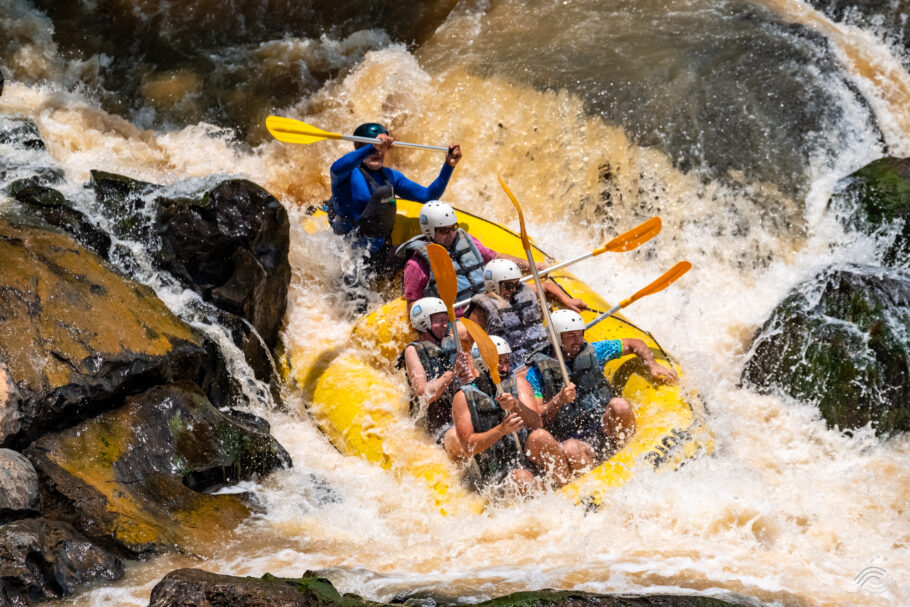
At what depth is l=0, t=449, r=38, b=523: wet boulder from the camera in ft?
13.4

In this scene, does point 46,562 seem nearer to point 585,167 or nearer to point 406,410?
point 406,410

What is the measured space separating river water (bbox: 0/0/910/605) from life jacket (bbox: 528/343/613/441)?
420 mm

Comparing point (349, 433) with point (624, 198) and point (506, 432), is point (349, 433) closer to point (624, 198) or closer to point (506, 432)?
point (506, 432)

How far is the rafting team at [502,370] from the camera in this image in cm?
514

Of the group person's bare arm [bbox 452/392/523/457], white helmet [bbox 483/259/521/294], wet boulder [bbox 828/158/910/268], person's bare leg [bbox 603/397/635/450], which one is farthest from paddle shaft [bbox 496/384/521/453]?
wet boulder [bbox 828/158/910/268]

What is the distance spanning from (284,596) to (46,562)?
1052 mm

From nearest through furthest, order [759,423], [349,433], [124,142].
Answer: [349,433] < [759,423] < [124,142]

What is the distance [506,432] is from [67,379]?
1947mm

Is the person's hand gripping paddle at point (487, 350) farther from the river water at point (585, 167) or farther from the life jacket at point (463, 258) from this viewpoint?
the life jacket at point (463, 258)

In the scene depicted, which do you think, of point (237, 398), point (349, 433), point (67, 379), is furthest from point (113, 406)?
point (349, 433)

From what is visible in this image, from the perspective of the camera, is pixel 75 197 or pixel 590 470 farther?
pixel 75 197

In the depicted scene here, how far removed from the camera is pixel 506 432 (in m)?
4.86

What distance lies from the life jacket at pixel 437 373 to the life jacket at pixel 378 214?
1.09m

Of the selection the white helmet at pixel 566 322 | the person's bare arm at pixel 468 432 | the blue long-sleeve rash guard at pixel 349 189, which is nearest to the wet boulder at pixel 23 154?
the blue long-sleeve rash guard at pixel 349 189
